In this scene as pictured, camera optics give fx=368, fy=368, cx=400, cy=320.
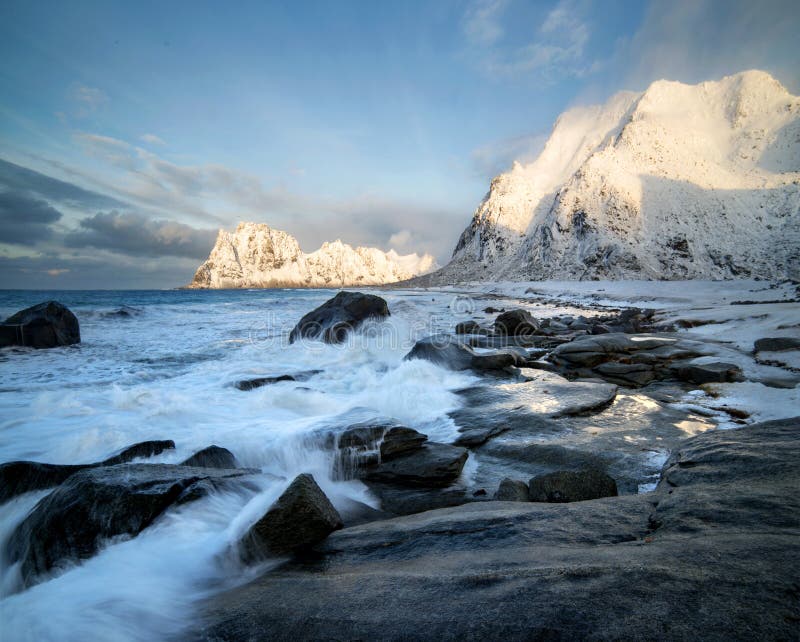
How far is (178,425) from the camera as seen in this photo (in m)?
5.46

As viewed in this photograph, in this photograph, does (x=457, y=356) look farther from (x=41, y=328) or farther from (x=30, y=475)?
(x=41, y=328)

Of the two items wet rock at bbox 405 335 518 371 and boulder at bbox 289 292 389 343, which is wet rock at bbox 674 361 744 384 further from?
boulder at bbox 289 292 389 343

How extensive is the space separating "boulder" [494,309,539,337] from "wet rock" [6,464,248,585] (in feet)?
39.9

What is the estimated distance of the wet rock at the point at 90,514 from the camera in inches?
103

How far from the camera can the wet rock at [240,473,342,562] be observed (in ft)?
8.17

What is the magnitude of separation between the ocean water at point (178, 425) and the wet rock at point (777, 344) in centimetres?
662

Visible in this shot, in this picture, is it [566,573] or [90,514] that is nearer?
[566,573]

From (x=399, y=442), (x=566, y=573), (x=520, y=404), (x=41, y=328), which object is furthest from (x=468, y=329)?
(x=41, y=328)

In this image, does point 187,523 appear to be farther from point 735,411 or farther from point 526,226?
point 526,226

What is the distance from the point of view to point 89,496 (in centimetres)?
281

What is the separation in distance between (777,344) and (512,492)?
8.89 metres

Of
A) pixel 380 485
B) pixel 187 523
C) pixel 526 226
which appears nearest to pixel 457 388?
pixel 380 485

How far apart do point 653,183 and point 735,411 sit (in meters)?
63.3

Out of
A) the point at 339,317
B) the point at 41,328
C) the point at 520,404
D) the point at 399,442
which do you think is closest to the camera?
the point at 399,442
